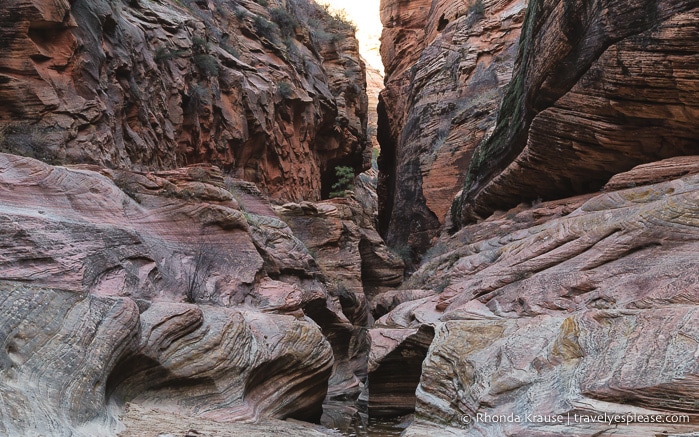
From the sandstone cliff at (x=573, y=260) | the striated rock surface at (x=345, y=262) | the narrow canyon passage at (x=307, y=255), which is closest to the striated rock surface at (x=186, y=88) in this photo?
the narrow canyon passage at (x=307, y=255)

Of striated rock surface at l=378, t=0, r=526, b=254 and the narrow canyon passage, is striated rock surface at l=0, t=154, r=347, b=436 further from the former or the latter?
striated rock surface at l=378, t=0, r=526, b=254

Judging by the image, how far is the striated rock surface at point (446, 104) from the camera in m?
25.7

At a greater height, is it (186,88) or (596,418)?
(186,88)

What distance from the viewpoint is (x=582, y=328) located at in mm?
6527

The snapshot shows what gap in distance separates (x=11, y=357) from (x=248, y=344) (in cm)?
413

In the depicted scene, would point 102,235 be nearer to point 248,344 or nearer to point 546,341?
point 248,344

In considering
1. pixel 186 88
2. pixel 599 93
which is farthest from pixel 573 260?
pixel 186 88

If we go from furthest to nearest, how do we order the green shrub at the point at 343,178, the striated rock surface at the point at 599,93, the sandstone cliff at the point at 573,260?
the green shrub at the point at 343,178, the striated rock surface at the point at 599,93, the sandstone cliff at the point at 573,260

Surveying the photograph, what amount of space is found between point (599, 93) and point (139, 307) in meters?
9.55

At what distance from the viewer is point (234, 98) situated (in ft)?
65.4

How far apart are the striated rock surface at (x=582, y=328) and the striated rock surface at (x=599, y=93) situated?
1.02 meters

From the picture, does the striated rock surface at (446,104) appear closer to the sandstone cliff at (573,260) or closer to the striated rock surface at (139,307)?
the sandstone cliff at (573,260)

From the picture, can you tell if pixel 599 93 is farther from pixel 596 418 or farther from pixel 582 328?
pixel 596 418

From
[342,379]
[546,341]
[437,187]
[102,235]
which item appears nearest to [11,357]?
[102,235]
